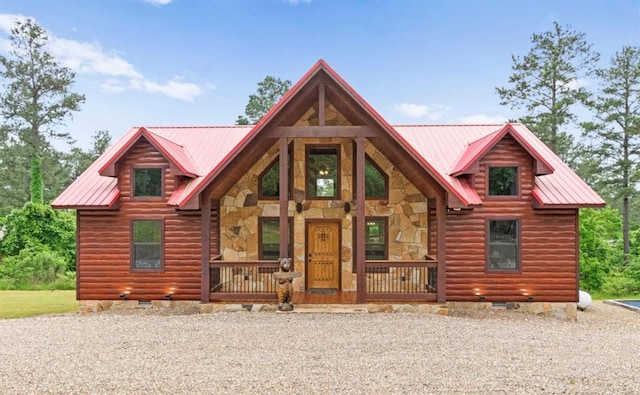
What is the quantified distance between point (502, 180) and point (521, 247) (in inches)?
76.0

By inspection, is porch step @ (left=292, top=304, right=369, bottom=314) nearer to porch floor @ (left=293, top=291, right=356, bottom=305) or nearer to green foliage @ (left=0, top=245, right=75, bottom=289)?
porch floor @ (left=293, top=291, right=356, bottom=305)

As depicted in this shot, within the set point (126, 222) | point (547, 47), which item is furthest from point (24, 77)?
point (547, 47)

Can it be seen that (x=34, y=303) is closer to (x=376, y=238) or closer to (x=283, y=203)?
(x=283, y=203)

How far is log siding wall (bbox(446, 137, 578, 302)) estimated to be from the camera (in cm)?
1031

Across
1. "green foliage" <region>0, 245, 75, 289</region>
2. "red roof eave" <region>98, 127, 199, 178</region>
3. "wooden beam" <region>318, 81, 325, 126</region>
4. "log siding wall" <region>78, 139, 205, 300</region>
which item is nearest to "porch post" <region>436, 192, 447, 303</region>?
"wooden beam" <region>318, 81, 325, 126</region>

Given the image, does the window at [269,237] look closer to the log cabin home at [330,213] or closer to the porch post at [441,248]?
the log cabin home at [330,213]

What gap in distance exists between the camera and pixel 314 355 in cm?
624

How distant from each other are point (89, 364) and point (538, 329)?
9.01 meters

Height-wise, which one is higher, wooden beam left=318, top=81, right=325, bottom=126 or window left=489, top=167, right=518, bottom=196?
wooden beam left=318, top=81, right=325, bottom=126

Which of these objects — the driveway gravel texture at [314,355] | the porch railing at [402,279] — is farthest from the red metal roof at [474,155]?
the driveway gravel texture at [314,355]

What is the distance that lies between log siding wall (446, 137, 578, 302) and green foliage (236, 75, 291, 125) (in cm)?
2055

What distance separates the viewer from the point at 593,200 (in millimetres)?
9773

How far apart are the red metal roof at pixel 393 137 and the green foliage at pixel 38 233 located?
36.6ft

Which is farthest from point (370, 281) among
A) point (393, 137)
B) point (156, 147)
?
point (156, 147)
